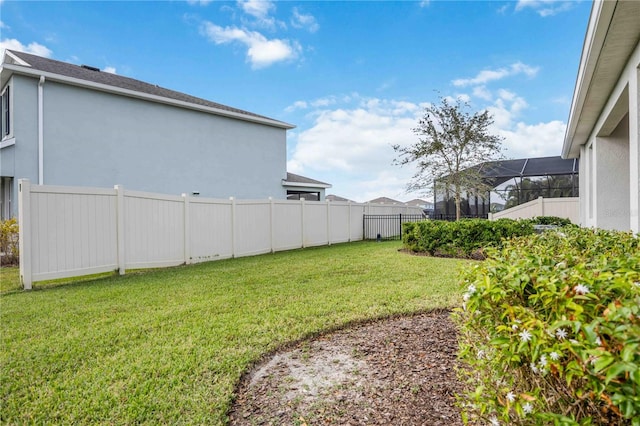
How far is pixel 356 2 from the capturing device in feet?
32.2

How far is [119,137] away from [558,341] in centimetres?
1431

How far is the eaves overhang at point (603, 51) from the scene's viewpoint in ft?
11.4

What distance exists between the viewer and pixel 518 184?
66.8ft

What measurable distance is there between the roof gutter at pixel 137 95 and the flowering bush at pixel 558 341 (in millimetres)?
13510

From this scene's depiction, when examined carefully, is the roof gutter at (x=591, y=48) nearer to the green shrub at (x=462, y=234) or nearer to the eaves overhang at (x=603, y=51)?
the eaves overhang at (x=603, y=51)

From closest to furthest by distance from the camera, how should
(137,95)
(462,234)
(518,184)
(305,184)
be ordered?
(462,234)
(137,95)
(305,184)
(518,184)

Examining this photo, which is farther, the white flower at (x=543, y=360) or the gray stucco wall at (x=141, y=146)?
the gray stucco wall at (x=141, y=146)

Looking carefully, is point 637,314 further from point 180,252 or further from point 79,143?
point 79,143

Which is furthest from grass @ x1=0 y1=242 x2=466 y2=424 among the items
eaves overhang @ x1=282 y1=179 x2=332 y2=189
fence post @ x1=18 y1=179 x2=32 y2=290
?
eaves overhang @ x1=282 y1=179 x2=332 y2=189

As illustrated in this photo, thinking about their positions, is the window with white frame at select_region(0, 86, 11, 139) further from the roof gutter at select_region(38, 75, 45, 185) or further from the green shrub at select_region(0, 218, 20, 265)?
the green shrub at select_region(0, 218, 20, 265)

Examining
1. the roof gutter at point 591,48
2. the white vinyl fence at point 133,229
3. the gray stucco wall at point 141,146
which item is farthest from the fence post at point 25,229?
the roof gutter at point 591,48

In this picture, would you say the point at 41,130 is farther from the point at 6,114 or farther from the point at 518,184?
the point at 518,184

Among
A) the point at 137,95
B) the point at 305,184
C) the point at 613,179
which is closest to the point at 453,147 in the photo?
the point at 305,184

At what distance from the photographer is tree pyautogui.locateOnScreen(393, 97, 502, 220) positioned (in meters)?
17.0
